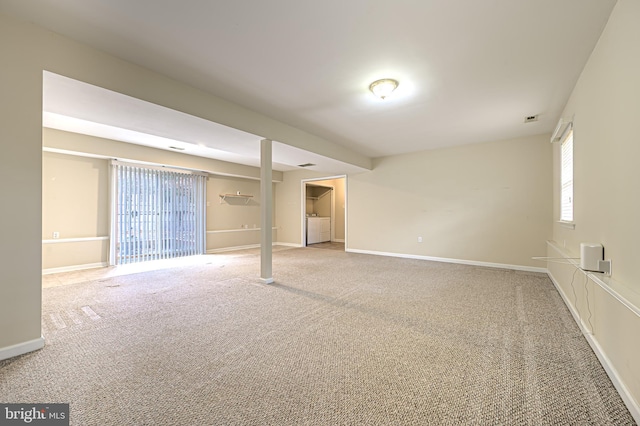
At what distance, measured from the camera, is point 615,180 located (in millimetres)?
1754

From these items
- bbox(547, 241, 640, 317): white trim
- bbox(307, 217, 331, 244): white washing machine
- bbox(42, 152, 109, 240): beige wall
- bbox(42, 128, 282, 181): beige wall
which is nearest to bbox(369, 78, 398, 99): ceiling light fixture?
bbox(547, 241, 640, 317): white trim

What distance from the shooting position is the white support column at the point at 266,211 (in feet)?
12.8

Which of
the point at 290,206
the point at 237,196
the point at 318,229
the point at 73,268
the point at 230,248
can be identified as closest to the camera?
the point at 73,268

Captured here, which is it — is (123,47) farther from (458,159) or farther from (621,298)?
(458,159)

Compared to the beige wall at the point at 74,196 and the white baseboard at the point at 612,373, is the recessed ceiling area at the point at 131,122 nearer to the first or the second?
the beige wall at the point at 74,196

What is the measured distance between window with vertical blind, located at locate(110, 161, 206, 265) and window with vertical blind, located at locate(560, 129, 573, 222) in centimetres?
721

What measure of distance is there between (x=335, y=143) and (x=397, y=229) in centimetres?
261

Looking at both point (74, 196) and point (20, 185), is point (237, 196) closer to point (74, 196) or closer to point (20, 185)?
point (74, 196)

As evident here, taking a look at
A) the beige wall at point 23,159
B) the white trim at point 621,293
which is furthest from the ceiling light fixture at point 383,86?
the beige wall at point 23,159

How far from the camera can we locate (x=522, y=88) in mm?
2986

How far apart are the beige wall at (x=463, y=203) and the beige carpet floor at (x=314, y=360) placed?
69.3 inches

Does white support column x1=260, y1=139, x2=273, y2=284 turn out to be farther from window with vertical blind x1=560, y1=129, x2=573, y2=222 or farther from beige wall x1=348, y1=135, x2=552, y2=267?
window with vertical blind x1=560, y1=129, x2=573, y2=222

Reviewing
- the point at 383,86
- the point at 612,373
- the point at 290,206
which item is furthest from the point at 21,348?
the point at 290,206

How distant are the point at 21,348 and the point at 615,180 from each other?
445cm
